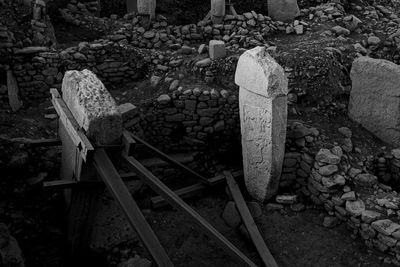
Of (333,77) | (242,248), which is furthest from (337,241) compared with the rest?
(333,77)

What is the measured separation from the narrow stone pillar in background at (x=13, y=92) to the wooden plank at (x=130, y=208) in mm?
2787

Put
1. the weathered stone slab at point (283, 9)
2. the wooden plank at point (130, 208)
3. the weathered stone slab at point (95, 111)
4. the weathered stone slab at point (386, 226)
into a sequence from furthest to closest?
the weathered stone slab at point (283, 9), the weathered stone slab at point (386, 226), the weathered stone slab at point (95, 111), the wooden plank at point (130, 208)

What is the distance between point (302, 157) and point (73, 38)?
176 inches

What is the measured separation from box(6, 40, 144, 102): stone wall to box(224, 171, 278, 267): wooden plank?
2.44 meters

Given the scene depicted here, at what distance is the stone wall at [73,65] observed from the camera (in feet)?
23.5

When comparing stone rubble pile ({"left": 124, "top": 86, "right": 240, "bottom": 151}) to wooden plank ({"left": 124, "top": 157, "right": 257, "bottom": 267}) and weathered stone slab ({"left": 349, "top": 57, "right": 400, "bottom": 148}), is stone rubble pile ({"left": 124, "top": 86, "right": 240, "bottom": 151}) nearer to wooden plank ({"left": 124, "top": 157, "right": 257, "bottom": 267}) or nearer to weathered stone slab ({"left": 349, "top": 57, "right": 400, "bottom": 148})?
weathered stone slab ({"left": 349, "top": 57, "right": 400, "bottom": 148})

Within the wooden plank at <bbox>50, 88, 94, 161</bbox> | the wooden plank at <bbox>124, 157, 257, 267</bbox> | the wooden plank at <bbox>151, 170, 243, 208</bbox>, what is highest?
the wooden plank at <bbox>50, 88, 94, 161</bbox>

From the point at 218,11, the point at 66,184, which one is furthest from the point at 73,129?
the point at 218,11

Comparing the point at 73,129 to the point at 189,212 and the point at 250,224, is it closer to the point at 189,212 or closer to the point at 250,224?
the point at 189,212

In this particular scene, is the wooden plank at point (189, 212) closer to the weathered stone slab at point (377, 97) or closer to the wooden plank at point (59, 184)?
the wooden plank at point (59, 184)

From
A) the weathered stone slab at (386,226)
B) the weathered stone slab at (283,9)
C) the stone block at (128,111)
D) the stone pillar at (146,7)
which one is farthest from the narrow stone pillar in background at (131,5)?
the weathered stone slab at (386,226)

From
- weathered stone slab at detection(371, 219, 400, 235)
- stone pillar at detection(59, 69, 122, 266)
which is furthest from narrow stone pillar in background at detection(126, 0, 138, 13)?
weathered stone slab at detection(371, 219, 400, 235)

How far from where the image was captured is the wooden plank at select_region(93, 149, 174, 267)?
13.6 feet

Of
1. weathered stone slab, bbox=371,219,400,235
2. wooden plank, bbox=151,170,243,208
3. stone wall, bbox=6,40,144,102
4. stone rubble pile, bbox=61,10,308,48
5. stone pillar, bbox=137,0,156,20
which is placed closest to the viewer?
weathered stone slab, bbox=371,219,400,235
